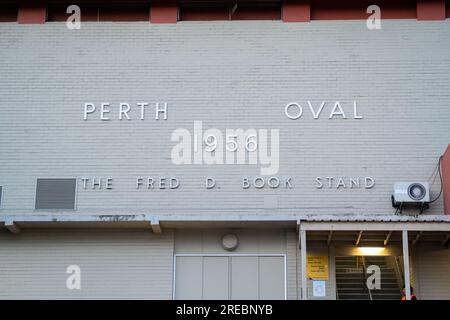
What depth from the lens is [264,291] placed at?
17.1 metres

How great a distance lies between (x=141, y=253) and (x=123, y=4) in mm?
6293

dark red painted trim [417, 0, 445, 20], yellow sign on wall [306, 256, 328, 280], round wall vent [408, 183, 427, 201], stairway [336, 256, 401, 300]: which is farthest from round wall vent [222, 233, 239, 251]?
dark red painted trim [417, 0, 445, 20]

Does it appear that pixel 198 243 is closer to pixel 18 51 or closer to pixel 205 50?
pixel 205 50

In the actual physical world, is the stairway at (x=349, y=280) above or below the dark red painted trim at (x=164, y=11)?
below

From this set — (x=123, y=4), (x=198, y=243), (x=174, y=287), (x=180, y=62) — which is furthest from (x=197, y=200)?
(x=123, y=4)

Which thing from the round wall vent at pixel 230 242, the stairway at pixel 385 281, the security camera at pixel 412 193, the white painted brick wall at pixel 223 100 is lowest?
the stairway at pixel 385 281

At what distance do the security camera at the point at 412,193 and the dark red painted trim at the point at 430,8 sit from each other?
4.35 meters

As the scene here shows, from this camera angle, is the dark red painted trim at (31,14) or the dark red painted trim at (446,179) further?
the dark red painted trim at (31,14)

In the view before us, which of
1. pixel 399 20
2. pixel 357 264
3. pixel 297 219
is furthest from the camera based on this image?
pixel 399 20

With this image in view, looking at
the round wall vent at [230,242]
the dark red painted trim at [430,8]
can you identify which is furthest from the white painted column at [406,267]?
the dark red painted trim at [430,8]

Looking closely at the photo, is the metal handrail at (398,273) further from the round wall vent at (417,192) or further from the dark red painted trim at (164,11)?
the dark red painted trim at (164,11)

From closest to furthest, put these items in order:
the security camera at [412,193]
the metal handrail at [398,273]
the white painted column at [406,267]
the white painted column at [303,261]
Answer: the white painted column at [406,267] → the white painted column at [303,261] → the security camera at [412,193] → the metal handrail at [398,273]

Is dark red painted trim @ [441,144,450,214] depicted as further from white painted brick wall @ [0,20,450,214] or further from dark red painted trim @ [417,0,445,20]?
dark red painted trim @ [417,0,445,20]

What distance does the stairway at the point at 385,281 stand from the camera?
17.2 meters
